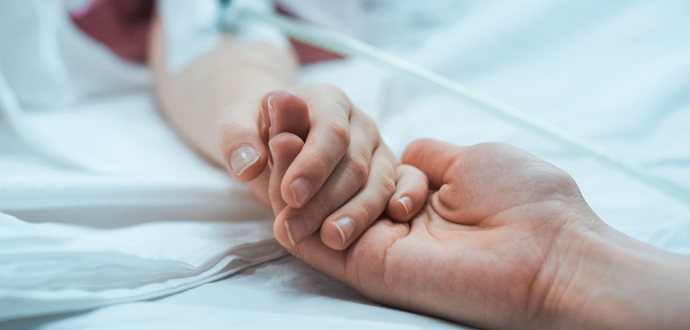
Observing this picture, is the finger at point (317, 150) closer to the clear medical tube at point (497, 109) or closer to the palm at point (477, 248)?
the palm at point (477, 248)

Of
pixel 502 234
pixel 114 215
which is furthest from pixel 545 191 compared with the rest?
pixel 114 215

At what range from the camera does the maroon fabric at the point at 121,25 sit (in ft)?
2.96

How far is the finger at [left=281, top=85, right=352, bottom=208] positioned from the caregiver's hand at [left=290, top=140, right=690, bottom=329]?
0.07 meters

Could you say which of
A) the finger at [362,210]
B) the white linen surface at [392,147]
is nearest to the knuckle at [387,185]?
the finger at [362,210]

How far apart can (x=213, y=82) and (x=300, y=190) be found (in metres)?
0.43

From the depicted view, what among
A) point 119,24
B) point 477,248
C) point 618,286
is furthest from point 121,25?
point 618,286

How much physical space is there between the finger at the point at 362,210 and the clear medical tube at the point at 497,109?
0.70ft

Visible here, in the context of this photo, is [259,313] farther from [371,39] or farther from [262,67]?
[371,39]

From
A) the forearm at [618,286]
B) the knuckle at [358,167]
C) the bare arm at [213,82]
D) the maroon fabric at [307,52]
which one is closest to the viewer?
the forearm at [618,286]

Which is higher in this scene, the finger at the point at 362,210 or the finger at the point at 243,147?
the finger at the point at 243,147

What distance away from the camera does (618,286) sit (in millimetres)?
348

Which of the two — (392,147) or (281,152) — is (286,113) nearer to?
(281,152)

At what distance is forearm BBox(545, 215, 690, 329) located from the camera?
1.06 feet

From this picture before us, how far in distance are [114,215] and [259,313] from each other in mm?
Result: 238
